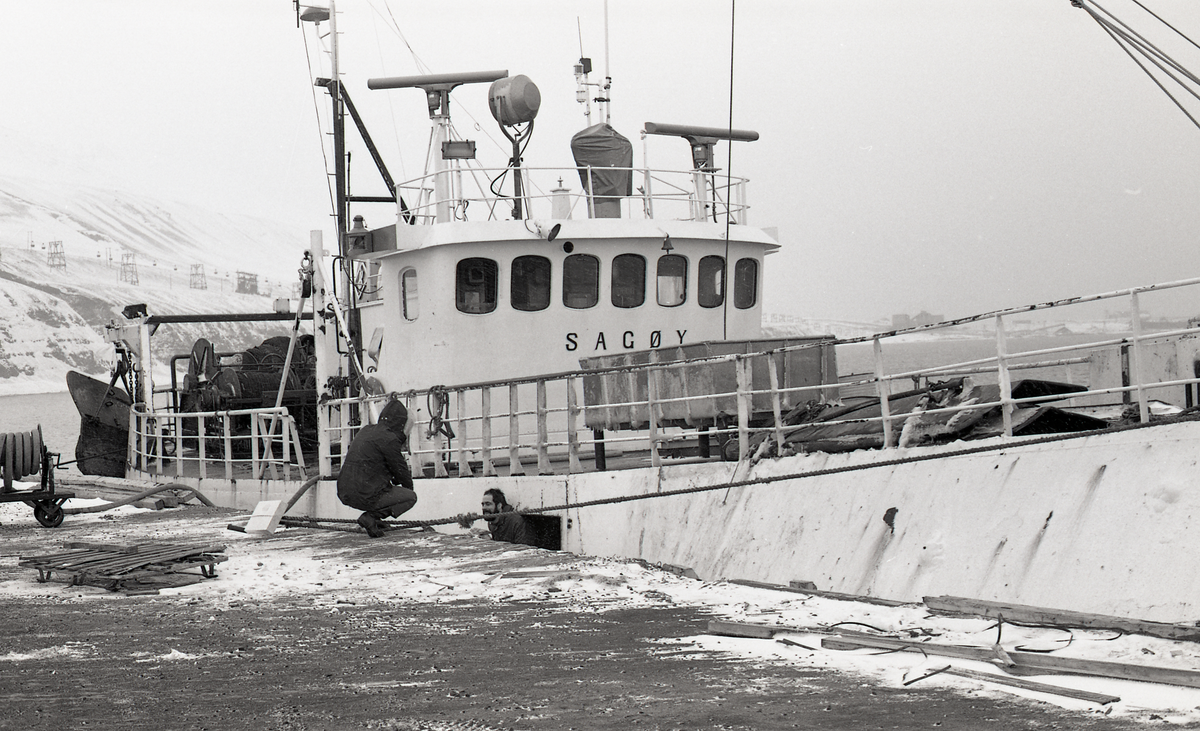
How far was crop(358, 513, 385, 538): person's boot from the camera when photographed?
11188mm

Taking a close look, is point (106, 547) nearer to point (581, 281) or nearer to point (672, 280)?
point (581, 281)

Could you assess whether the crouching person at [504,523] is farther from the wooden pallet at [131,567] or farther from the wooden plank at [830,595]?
the wooden plank at [830,595]

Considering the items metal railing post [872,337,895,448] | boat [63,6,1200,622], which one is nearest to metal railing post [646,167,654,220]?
boat [63,6,1200,622]

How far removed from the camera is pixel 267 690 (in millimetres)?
5367

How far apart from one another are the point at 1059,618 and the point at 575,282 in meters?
8.72

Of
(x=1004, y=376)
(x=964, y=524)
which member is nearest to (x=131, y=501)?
(x=964, y=524)

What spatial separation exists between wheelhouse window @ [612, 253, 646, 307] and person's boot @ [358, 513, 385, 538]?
402 centimetres

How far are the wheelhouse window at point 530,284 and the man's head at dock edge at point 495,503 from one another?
279 centimetres

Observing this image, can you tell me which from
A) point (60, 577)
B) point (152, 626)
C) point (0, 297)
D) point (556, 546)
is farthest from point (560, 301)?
point (0, 297)

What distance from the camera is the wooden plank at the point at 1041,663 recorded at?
15.4ft

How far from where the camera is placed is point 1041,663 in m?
5.03

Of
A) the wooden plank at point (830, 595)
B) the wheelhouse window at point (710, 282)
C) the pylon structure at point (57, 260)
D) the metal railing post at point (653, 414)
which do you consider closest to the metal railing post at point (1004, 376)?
the wooden plank at point (830, 595)

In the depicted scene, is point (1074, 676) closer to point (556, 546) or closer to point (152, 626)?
point (152, 626)

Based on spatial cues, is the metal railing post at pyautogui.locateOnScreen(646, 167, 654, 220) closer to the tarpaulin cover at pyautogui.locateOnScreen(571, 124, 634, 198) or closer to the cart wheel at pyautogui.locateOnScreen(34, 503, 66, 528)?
the tarpaulin cover at pyautogui.locateOnScreen(571, 124, 634, 198)
